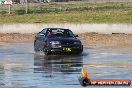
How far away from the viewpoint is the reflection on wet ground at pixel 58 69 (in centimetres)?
1689

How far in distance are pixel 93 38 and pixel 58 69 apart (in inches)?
893

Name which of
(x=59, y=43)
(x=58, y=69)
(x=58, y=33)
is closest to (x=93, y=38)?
(x=58, y=33)

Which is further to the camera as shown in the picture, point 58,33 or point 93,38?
point 93,38

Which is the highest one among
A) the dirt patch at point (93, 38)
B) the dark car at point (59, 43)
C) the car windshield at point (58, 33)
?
the car windshield at point (58, 33)

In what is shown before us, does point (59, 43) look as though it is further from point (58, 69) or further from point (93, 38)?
point (93, 38)

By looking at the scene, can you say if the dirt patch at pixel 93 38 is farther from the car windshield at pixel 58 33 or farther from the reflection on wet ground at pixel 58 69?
the reflection on wet ground at pixel 58 69

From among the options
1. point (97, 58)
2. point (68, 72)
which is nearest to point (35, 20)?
point (97, 58)

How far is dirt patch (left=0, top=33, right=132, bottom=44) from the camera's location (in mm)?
41844

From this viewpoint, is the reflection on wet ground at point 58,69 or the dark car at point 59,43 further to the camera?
the dark car at point 59,43

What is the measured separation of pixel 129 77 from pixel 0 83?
4.24 metres

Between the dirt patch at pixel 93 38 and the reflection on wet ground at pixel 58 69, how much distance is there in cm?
1218

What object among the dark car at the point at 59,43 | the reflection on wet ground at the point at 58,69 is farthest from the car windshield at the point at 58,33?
the reflection on wet ground at the point at 58,69

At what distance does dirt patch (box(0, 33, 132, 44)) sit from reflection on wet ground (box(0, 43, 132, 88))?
12.2m

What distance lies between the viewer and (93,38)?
43.8m
